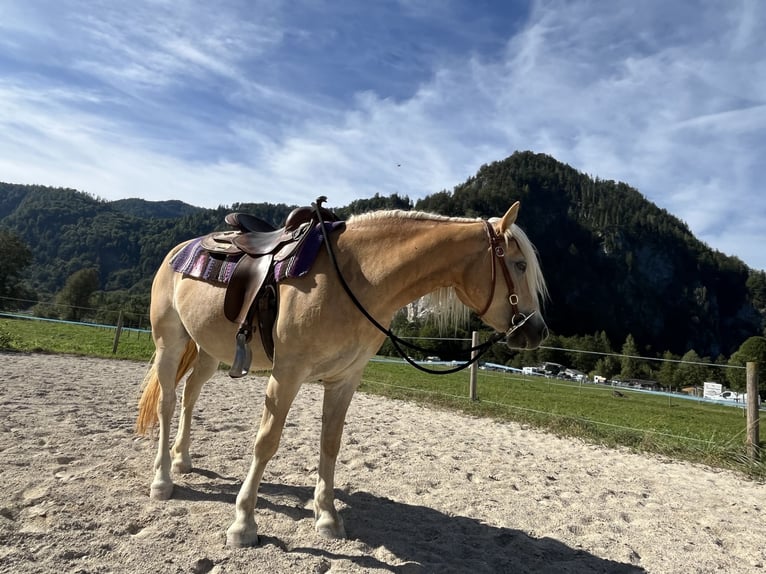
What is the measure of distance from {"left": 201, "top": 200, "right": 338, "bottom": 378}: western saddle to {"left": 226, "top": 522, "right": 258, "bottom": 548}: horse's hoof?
0.89 m

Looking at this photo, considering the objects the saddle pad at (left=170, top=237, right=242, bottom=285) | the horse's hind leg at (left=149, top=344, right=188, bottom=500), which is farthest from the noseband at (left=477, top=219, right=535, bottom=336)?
the horse's hind leg at (left=149, top=344, right=188, bottom=500)

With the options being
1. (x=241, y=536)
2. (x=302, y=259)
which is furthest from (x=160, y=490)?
(x=302, y=259)

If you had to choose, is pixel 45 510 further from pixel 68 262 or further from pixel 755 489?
pixel 68 262

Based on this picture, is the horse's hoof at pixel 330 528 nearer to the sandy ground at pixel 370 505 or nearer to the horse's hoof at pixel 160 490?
the sandy ground at pixel 370 505

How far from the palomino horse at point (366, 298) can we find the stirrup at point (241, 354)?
10 centimetres

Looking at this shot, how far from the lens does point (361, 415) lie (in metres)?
7.70

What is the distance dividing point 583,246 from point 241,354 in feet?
594

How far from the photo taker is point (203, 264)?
3393mm

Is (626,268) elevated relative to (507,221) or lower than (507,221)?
elevated

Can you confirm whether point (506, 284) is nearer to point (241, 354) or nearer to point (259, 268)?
point (259, 268)

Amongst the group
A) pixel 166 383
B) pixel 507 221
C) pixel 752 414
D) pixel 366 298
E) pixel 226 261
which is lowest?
pixel 752 414

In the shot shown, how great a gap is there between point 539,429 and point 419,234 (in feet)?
20.1

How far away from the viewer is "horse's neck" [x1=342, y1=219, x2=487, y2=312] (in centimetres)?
270

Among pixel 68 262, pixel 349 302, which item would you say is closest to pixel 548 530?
pixel 349 302
